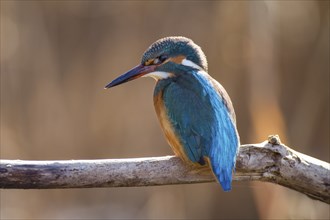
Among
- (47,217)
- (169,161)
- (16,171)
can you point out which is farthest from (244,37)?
(16,171)

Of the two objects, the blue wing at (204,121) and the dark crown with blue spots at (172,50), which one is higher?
the dark crown with blue spots at (172,50)

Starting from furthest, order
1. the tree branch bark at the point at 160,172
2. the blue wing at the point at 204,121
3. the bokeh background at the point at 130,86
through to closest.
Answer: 1. the bokeh background at the point at 130,86
2. the blue wing at the point at 204,121
3. the tree branch bark at the point at 160,172

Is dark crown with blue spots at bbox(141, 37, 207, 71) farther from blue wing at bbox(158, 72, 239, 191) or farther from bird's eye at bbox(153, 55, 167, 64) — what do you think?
blue wing at bbox(158, 72, 239, 191)

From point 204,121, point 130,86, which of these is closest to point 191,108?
point 204,121

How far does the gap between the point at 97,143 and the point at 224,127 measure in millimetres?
2404

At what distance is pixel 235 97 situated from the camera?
5.07 meters

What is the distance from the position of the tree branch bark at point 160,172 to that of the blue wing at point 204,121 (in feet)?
0.29

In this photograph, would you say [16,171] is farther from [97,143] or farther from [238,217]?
[238,217]

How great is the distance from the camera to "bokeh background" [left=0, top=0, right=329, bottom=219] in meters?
4.90

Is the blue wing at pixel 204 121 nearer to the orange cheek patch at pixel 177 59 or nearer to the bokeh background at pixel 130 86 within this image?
the orange cheek patch at pixel 177 59

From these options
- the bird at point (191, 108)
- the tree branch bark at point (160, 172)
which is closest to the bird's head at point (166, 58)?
the bird at point (191, 108)

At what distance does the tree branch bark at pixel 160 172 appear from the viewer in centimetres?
253

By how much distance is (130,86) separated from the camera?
5.03 meters

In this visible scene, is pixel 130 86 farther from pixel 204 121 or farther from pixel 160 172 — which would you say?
pixel 160 172
